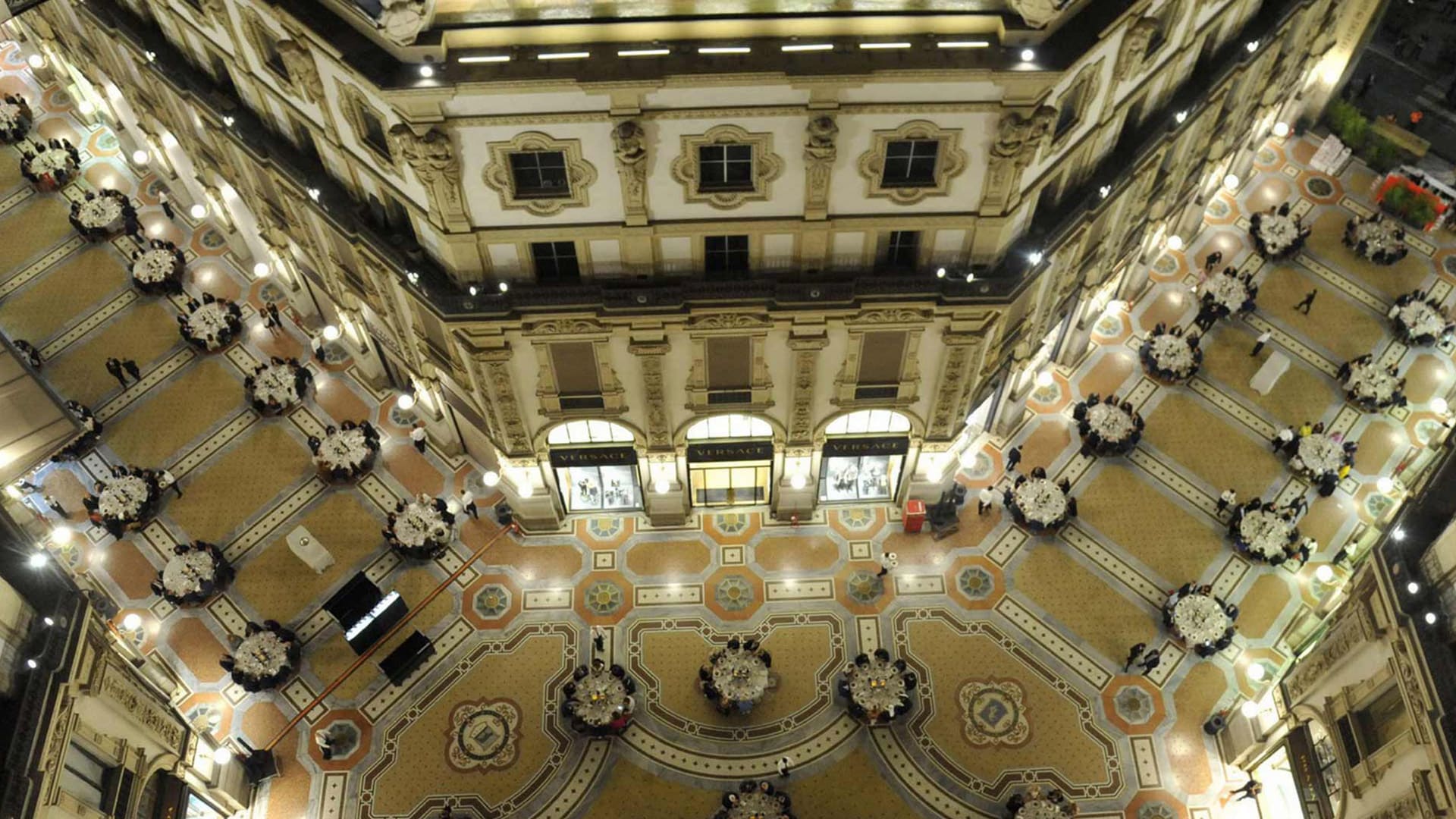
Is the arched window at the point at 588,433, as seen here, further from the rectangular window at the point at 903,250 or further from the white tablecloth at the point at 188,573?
the white tablecloth at the point at 188,573

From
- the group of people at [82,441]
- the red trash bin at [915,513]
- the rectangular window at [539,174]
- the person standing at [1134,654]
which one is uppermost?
the group of people at [82,441]

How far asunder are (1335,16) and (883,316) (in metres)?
24.8

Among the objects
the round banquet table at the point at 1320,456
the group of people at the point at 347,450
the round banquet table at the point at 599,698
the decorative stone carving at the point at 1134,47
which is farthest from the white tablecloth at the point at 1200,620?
the group of people at the point at 347,450

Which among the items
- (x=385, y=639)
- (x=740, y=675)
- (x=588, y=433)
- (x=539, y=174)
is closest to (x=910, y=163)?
(x=539, y=174)

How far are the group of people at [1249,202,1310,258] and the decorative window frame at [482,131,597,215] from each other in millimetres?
30374

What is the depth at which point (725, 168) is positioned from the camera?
2238 centimetres

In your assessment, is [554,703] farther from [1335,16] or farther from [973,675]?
[1335,16]

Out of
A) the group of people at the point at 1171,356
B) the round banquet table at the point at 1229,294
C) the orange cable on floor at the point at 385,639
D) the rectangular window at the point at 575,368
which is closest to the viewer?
the rectangular window at the point at 575,368

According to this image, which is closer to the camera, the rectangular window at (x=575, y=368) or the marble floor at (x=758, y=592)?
the rectangular window at (x=575, y=368)

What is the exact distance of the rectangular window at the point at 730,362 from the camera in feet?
86.9

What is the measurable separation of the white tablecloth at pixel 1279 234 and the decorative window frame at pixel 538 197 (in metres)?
30.3

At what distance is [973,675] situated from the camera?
31.5 metres

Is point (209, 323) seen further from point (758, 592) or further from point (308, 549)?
point (758, 592)

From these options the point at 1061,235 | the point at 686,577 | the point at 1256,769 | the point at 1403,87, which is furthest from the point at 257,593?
the point at 1403,87
